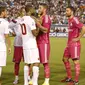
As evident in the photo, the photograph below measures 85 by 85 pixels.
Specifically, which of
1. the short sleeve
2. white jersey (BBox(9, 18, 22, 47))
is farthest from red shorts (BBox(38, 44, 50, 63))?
the short sleeve

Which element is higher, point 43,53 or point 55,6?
point 55,6

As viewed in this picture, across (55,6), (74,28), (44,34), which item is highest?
(55,6)

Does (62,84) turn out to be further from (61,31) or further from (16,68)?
(61,31)

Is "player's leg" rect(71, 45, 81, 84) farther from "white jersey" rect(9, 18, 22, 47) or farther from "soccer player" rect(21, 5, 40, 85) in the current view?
"white jersey" rect(9, 18, 22, 47)

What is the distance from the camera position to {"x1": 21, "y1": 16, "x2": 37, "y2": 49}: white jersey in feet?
26.2

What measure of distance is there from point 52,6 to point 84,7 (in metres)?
3.86

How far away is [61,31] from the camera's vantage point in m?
32.2

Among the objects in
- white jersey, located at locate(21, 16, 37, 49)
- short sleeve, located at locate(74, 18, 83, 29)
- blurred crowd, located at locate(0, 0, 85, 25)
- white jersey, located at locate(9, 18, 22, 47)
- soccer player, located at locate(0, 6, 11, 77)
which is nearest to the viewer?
white jersey, located at locate(21, 16, 37, 49)

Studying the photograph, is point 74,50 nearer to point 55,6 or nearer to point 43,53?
point 43,53

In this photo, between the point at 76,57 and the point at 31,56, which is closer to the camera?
the point at 31,56

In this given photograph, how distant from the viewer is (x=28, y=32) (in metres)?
8.10

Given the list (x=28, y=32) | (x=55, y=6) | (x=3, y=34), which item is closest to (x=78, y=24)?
(x=28, y=32)

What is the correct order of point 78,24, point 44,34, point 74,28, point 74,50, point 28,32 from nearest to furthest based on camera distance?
point 28,32, point 44,34, point 78,24, point 74,28, point 74,50

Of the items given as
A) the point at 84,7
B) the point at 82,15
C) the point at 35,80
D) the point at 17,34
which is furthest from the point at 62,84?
the point at 84,7
